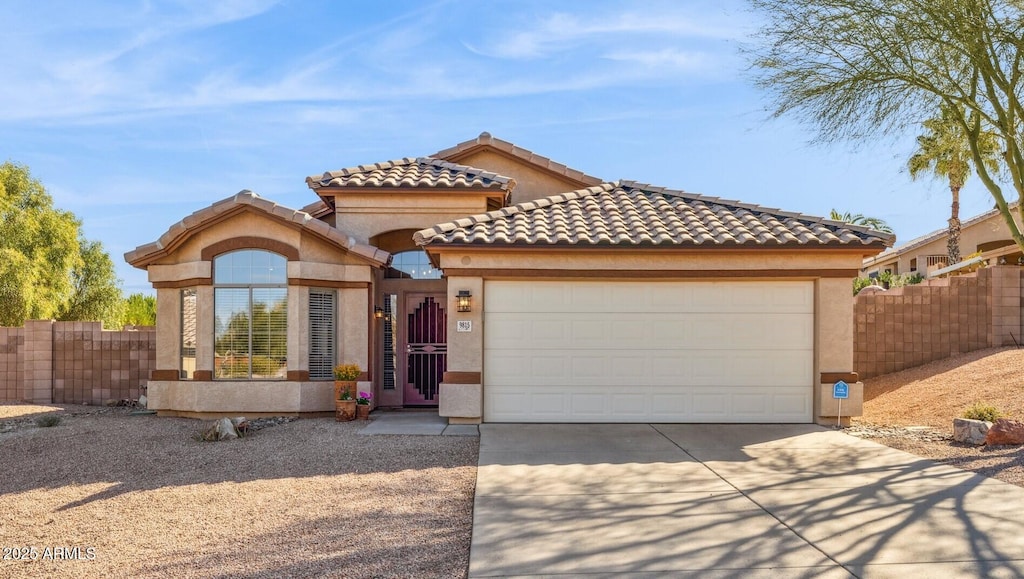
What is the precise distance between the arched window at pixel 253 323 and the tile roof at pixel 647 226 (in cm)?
288

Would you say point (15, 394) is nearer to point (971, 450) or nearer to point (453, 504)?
point (453, 504)

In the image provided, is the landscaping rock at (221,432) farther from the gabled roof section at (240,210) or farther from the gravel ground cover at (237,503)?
the gabled roof section at (240,210)

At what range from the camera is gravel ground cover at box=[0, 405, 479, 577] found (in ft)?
17.5

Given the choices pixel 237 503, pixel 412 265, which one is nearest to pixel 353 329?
pixel 412 265

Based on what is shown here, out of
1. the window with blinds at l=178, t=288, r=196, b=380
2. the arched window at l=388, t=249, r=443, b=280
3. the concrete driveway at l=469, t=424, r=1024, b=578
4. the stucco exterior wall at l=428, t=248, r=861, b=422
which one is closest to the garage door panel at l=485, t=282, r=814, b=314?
the stucco exterior wall at l=428, t=248, r=861, b=422

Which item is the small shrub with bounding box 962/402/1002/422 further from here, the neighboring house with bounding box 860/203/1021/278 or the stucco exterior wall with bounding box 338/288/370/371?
the neighboring house with bounding box 860/203/1021/278

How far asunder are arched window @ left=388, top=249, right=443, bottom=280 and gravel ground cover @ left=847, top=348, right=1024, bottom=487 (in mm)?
7987

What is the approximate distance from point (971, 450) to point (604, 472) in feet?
16.7

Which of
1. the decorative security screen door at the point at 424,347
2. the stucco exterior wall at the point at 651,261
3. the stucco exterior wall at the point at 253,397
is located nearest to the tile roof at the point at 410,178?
the decorative security screen door at the point at 424,347

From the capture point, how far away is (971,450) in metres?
9.15

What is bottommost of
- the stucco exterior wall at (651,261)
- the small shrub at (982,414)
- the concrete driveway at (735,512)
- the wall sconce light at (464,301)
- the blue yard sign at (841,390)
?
the concrete driveway at (735,512)

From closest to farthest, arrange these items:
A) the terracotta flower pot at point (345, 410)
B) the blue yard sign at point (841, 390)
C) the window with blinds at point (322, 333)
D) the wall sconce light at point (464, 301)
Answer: the blue yard sign at point (841, 390)
the wall sconce light at point (464, 301)
the terracotta flower pot at point (345, 410)
the window with blinds at point (322, 333)

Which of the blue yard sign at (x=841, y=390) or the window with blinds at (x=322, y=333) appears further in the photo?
the window with blinds at (x=322, y=333)

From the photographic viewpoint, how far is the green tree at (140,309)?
2998 centimetres
